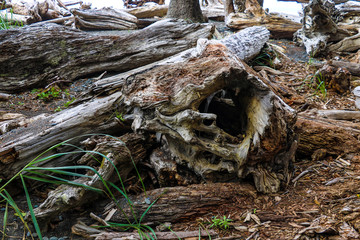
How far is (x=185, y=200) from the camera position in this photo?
237cm

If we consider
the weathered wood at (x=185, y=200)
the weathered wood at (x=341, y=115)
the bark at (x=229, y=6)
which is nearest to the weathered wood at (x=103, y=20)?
the bark at (x=229, y=6)

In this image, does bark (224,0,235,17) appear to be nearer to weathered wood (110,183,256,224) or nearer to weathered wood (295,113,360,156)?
weathered wood (295,113,360,156)

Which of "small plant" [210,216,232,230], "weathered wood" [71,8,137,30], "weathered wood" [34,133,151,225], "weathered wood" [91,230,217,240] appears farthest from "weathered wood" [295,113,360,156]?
"weathered wood" [71,8,137,30]

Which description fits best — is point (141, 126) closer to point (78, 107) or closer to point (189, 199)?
Result: point (189, 199)

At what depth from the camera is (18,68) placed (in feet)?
15.8

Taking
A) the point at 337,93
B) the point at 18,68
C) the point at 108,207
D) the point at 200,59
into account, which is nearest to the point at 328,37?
the point at 337,93

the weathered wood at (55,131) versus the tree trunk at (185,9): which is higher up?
the tree trunk at (185,9)

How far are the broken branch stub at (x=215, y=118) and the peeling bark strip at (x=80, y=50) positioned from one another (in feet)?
7.74

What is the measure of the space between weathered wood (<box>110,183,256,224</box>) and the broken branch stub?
157mm

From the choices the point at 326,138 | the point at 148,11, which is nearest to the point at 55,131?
the point at 326,138

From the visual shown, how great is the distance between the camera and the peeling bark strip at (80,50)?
482 centimetres

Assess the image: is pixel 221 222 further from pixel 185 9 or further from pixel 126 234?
pixel 185 9

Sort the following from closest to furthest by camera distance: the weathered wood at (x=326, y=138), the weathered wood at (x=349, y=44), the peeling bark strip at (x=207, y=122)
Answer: the peeling bark strip at (x=207, y=122), the weathered wood at (x=326, y=138), the weathered wood at (x=349, y=44)

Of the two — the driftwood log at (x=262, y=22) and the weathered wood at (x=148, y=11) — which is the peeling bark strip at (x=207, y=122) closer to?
the driftwood log at (x=262, y=22)
